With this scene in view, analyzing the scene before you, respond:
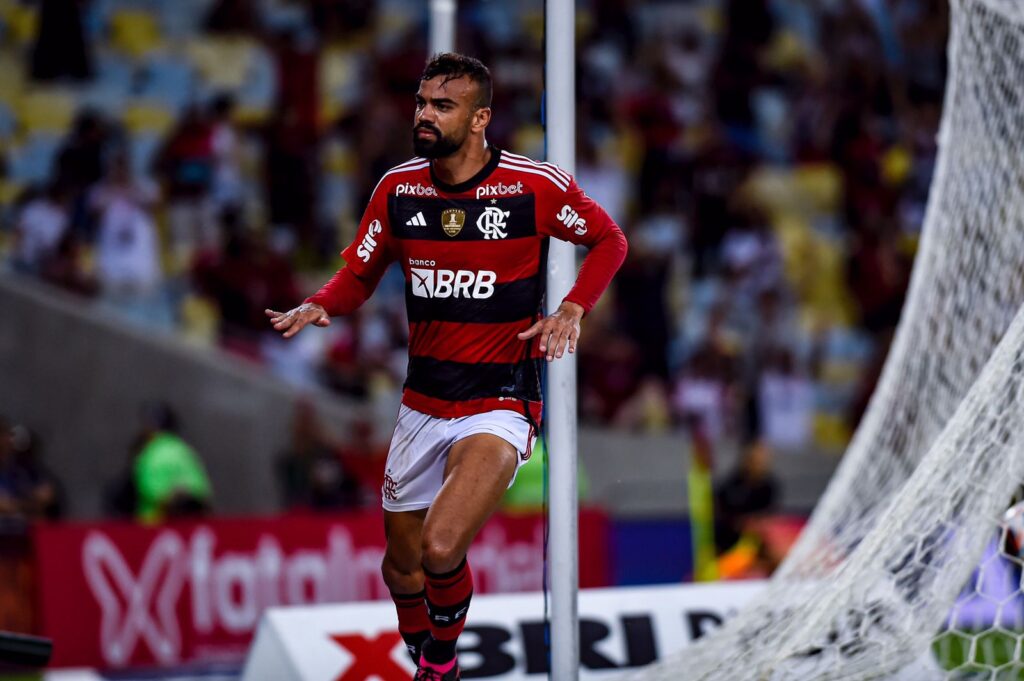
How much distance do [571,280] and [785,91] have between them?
12840 mm

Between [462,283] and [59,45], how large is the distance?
11048 mm

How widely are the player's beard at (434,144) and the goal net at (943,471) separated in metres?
2.31

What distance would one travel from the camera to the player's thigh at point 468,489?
5.50 m

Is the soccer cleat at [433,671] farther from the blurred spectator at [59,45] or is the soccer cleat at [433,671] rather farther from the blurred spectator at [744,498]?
the blurred spectator at [59,45]

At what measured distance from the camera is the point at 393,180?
19.5ft

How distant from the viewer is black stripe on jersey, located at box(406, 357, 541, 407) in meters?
5.86

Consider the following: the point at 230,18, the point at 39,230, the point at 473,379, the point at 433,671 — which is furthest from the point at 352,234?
the point at 433,671

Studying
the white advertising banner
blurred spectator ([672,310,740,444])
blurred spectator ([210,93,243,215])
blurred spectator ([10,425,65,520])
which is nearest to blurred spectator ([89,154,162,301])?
blurred spectator ([210,93,243,215])

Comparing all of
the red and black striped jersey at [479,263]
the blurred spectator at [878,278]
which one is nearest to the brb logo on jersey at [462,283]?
the red and black striped jersey at [479,263]

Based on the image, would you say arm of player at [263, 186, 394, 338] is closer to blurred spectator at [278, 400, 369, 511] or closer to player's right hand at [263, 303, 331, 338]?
player's right hand at [263, 303, 331, 338]

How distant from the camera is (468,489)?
5.55 meters

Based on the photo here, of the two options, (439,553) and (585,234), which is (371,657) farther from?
(585,234)

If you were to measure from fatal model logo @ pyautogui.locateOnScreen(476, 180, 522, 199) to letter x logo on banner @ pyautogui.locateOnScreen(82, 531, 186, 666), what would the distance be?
6.07m

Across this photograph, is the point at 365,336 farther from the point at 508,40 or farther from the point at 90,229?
the point at 508,40
